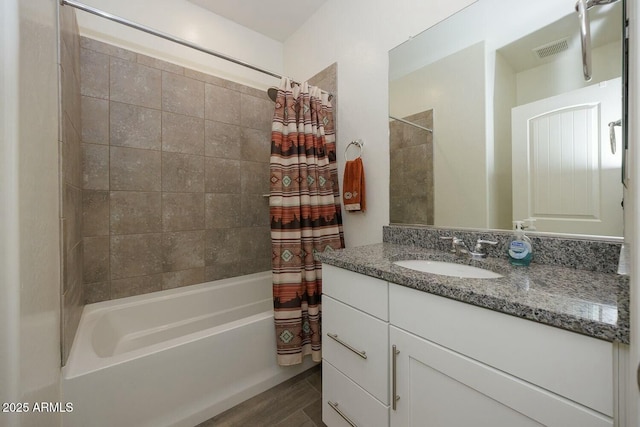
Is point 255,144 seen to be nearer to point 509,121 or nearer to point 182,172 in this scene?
point 182,172

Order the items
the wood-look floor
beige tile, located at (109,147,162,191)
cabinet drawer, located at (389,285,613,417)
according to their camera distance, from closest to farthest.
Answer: cabinet drawer, located at (389,285,613,417), the wood-look floor, beige tile, located at (109,147,162,191)

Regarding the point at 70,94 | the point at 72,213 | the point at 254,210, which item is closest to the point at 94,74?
the point at 70,94

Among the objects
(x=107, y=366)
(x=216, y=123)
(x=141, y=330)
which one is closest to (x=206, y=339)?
(x=107, y=366)

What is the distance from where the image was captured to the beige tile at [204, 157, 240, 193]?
192 centimetres

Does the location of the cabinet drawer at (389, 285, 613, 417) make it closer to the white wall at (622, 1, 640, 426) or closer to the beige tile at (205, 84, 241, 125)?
the white wall at (622, 1, 640, 426)

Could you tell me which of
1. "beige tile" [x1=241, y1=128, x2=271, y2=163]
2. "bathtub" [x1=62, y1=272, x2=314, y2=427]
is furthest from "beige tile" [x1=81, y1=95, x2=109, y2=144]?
"bathtub" [x1=62, y1=272, x2=314, y2=427]

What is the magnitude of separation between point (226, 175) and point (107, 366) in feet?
4.49

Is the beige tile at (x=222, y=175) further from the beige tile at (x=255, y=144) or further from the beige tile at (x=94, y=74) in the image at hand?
the beige tile at (x=94, y=74)

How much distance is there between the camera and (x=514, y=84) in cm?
98

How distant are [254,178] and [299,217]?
2.86 feet

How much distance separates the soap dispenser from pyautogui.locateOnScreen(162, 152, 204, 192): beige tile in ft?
6.28

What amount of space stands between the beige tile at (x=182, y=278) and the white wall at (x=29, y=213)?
33.9 inches

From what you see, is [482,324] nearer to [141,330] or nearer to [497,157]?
[497,157]

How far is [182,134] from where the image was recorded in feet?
5.94
